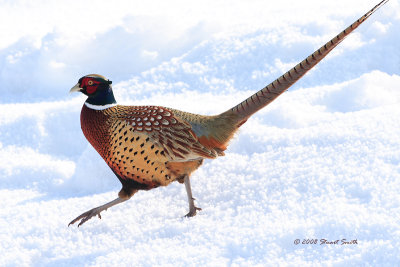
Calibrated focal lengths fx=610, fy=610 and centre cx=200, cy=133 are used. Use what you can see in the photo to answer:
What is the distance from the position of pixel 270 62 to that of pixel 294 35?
0.47 m

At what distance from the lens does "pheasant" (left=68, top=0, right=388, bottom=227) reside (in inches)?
136

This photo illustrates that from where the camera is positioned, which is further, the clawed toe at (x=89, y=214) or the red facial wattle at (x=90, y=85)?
the clawed toe at (x=89, y=214)

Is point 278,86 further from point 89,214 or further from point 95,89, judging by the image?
point 89,214

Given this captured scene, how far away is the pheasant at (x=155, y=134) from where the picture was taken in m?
3.45

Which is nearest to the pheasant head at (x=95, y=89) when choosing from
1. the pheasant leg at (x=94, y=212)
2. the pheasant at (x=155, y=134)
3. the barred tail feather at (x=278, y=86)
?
the pheasant at (x=155, y=134)

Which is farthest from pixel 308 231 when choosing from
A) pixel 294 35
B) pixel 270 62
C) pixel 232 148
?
pixel 294 35

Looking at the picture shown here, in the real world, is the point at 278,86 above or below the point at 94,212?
above

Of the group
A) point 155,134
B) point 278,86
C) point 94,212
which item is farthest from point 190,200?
point 278,86

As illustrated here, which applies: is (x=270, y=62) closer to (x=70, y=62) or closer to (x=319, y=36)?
(x=319, y=36)

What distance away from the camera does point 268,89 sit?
3.52 m

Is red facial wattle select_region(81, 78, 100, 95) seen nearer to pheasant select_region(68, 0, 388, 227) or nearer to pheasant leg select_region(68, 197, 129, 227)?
pheasant select_region(68, 0, 388, 227)

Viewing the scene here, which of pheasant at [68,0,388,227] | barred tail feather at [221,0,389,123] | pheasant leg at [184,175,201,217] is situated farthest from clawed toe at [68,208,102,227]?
barred tail feather at [221,0,389,123]

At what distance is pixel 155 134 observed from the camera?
349cm

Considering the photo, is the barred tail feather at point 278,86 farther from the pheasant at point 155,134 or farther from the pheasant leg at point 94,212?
the pheasant leg at point 94,212
